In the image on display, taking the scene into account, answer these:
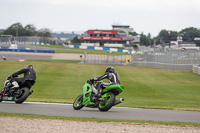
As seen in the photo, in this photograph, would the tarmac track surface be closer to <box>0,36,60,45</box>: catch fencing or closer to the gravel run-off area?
the gravel run-off area

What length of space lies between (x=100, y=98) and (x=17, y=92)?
3603mm

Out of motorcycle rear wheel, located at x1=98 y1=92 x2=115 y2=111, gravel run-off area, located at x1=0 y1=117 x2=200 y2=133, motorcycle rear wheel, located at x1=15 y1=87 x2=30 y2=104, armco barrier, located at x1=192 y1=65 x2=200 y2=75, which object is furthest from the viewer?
armco barrier, located at x1=192 y1=65 x2=200 y2=75

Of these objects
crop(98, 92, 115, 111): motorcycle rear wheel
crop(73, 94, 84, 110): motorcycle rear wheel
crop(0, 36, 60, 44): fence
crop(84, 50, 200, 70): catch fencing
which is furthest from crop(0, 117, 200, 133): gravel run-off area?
crop(0, 36, 60, 44): fence

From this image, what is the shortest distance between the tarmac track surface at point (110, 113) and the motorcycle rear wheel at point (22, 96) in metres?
0.22

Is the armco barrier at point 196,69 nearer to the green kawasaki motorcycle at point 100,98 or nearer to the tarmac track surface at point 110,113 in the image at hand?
the tarmac track surface at point 110,113

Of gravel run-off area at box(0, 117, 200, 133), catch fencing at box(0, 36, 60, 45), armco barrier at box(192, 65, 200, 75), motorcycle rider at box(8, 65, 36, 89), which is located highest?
catch fencing at box(0, 36, 60, 45)

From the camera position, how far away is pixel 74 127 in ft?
31.3

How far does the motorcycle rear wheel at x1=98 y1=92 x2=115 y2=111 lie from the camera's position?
11945 mm

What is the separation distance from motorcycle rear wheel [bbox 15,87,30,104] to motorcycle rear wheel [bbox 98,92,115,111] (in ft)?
10.2

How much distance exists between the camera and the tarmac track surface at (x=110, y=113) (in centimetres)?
1148

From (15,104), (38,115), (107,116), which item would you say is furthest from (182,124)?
(15,104)

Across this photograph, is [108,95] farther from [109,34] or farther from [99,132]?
[109,34]

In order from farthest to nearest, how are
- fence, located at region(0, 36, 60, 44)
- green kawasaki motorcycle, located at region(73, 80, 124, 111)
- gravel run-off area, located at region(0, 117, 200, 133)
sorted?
fence, located at region(0, 36, 60, 44)
green kawasaki motorcycle, located at region(73, 80, 124, 111)
gravel run-off area, located at region(0, 117, 200, 133)

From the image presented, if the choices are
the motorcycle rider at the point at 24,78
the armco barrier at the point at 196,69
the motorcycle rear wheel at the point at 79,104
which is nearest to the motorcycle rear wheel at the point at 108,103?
the motorcycle rear wheel at the point at 79,104
